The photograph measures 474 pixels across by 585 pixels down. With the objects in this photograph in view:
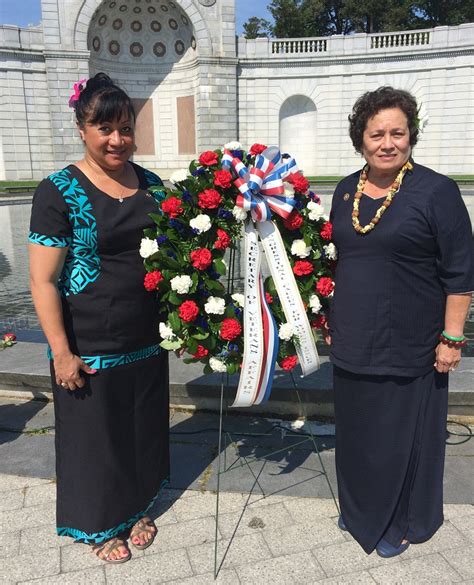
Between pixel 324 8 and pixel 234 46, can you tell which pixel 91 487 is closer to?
pixel 234 46

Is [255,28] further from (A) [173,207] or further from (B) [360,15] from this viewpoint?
(A) [173,207]

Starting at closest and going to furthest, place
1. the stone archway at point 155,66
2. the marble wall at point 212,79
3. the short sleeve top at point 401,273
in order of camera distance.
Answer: the short sleeve top at point 401,273 → the marble wall at point 212,79 → the stone archway at point 155,66

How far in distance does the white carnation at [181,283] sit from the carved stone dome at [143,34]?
23.8 metres

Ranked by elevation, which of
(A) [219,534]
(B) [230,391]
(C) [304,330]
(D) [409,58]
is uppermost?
(D) [409,58]

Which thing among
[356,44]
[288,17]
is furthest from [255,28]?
[356,44]

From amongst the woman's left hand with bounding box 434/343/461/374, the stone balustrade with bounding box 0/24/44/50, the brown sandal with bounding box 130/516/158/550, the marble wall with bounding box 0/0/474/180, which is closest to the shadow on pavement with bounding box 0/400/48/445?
the brown sandal with bounding box 130/516/158/550

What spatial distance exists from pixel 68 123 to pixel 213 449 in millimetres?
22068

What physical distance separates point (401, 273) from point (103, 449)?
1.67 metres

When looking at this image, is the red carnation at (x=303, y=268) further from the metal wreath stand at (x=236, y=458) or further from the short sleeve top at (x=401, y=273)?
the metal wreath stand at (x=236, y=458)

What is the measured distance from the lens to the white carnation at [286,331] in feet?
8.21

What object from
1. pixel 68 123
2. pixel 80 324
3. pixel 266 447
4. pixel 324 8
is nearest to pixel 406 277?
pixel 80 324

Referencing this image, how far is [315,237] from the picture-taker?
8.28 feet

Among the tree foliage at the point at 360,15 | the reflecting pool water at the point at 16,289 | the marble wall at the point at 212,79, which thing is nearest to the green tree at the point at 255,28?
the tree foliage at the point at 360,15

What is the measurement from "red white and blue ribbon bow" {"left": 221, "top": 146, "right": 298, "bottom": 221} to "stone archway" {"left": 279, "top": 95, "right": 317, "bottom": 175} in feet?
75.3
